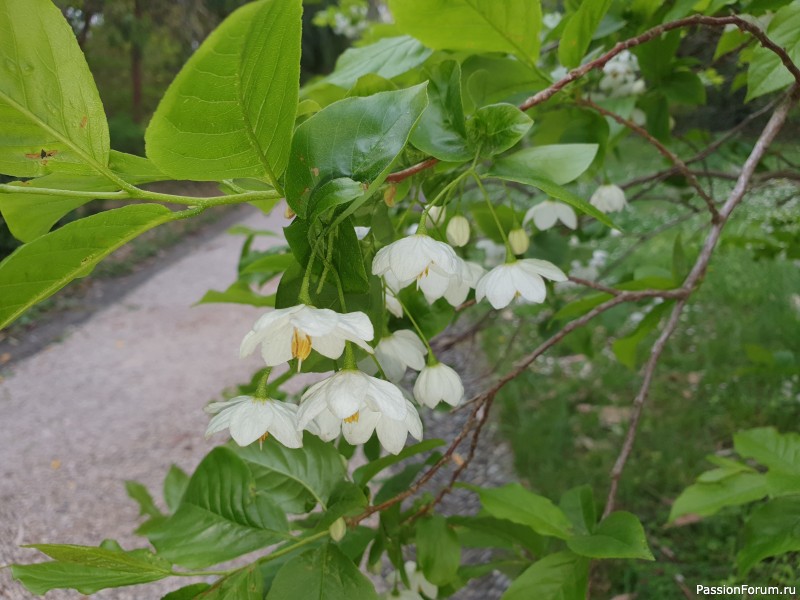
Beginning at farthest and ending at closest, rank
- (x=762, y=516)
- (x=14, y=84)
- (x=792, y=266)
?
(x=792, y=266), (x=762, y=516), (x=14, y=84)

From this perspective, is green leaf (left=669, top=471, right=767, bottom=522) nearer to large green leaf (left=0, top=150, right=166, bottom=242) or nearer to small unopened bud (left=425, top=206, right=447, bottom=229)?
small unopened bud (left=425, top=206, right=447, bottom=229)

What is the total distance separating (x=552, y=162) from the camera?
59cm

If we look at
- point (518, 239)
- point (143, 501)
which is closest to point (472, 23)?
point (518, 239)

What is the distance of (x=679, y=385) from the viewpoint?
2.55 meters

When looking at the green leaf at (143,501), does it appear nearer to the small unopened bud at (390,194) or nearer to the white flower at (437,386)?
the white flower at (437,386)

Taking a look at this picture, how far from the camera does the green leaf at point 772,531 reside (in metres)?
0.69

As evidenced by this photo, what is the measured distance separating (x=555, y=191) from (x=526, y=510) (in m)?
0.41

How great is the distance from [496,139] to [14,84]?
1.13 ft

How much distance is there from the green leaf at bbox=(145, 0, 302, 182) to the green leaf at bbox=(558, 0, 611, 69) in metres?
0.42

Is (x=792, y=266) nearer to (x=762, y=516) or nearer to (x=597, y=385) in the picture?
(x=597, y=385)

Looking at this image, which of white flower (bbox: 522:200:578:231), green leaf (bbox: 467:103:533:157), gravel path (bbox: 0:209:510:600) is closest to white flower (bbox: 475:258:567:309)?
green leaf (bbox: 467:103:533:157)

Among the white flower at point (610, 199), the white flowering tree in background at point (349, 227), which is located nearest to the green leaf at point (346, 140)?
the white flowering tree in background at point (349, 227)

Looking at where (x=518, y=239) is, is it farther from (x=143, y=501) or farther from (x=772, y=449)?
(x=143, y=501)

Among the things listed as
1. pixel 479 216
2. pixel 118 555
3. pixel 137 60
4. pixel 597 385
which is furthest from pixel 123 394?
pixel 137 60
